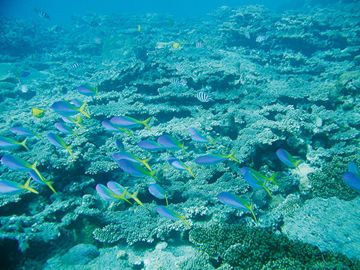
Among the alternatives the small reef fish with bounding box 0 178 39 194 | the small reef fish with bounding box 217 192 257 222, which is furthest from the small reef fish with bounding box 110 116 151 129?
the small reef fish with bounding box 217 192 257 222

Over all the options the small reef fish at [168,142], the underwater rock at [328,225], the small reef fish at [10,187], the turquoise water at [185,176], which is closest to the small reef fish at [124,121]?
the turquoise water at [185,176]

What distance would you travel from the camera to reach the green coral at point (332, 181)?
18.6 feet

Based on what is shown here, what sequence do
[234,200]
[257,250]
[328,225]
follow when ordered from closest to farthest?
1. [234,200]
2. [257,250]
3. [328,225]

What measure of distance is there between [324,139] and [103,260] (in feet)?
20.7

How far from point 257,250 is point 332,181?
2.88 m

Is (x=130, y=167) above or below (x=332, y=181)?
above

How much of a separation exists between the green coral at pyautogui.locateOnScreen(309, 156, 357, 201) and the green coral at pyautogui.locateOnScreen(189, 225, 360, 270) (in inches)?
82.6

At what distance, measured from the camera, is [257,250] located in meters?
4.05

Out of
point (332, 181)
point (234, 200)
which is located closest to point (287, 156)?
point (234, 200)

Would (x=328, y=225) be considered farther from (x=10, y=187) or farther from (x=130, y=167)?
(x=10, y=187)

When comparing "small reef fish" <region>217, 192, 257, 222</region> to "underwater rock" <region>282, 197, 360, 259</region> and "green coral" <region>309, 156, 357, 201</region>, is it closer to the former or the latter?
"underwater rock" <region>282, 197, 360, 259</region>

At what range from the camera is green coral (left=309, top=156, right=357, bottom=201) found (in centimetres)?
567

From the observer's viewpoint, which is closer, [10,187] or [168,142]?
[10,187]

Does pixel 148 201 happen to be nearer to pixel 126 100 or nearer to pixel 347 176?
pixel 347 176
